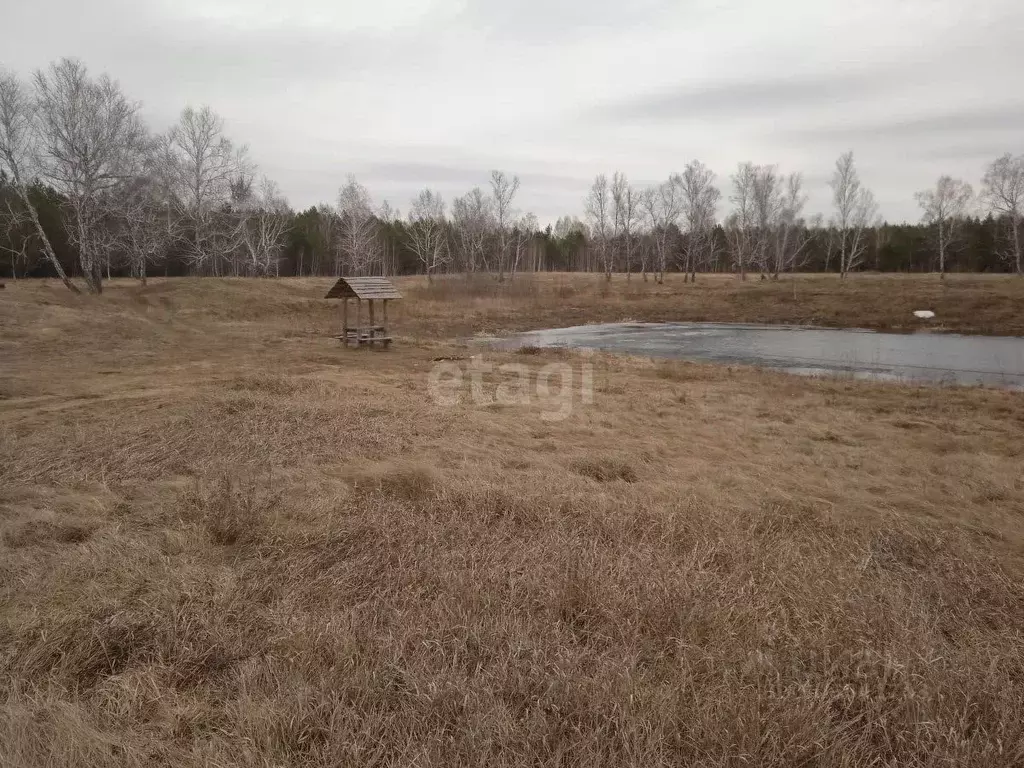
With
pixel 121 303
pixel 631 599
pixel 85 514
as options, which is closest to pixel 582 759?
pixel 631 599

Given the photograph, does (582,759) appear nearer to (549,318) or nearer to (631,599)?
(631,599)

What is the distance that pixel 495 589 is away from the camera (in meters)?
3.72

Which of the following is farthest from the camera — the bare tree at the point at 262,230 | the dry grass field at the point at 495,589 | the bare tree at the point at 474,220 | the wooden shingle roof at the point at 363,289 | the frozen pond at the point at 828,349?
the bare tree at the point at 474,220

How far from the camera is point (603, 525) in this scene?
16.5 ft

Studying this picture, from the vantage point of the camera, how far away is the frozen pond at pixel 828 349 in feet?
59.3

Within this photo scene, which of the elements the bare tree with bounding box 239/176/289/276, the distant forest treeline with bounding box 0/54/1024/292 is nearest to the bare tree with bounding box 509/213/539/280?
the distant forest treeline with bounding box 0/54/1024/292

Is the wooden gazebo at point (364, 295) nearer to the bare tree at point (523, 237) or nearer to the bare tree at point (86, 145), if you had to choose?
the bare tree at point (86, 145)

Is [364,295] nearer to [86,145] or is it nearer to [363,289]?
[363,289]

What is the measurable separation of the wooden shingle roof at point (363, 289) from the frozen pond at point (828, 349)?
5.52 metres

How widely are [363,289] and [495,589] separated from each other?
17.3 m

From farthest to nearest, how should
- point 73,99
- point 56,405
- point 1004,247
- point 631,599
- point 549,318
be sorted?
point 1004,247
point 549,318
point 73,99
point 56,405
point 631,599

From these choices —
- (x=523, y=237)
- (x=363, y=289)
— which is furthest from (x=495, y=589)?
(x=523, y=237)

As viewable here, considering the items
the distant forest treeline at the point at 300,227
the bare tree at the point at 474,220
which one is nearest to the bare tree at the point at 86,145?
the distant forest treeline at the point at 300,227

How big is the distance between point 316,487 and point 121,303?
26.6 metres
